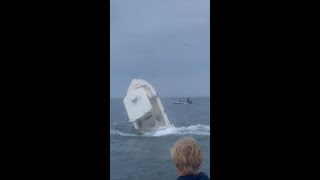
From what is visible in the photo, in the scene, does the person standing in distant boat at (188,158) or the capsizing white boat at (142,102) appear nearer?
the person standing in distant boat at (188,158)

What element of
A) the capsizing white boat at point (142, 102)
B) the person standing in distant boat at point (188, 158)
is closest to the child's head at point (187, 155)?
the person standing in distant boat at point (188, 158)

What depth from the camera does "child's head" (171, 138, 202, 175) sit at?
121 cm

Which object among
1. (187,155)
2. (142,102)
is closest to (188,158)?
(187,155)

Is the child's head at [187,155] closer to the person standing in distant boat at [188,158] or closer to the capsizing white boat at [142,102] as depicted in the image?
the person standing in distant boat at [188,158]

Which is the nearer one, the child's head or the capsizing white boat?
the child's head

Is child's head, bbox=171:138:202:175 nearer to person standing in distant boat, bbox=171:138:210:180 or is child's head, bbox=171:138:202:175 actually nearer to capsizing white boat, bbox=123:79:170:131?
Result: person standing in distant boat, bbox=171:138:210:180

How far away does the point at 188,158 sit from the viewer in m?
1.21

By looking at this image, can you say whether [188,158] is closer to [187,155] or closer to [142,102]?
[187,155]

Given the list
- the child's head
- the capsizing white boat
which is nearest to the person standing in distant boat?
the child's head

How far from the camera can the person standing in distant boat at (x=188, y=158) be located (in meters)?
1.21

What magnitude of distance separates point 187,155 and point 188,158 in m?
0.01
